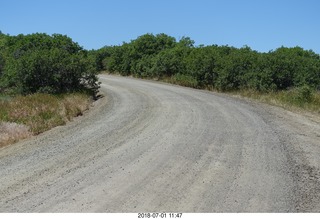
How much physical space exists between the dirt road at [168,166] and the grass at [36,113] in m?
0.66

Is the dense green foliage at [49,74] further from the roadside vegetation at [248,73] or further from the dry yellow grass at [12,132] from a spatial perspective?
the roadside vegetation at [248,73]

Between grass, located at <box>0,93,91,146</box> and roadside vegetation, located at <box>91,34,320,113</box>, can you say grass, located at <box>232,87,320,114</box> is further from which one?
grass, located at <box>0,93,91,146</box>

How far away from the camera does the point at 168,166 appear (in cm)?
859

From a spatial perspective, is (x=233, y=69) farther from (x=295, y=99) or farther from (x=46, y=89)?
(x=46, y=89)

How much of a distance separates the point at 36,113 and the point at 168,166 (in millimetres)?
9220

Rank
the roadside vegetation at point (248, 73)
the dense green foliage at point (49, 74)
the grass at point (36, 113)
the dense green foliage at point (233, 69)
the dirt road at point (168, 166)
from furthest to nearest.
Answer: the dense green foliage at point (233, 69) < the dense green foliage at point (49, 74) < the roadside vegetation at point (248, 73) < the grass at point (36, 113) < the dirt road at point (168, 166)

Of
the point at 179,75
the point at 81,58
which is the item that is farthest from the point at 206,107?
the point at 179,75

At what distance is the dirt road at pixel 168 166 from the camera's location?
21.7 ft

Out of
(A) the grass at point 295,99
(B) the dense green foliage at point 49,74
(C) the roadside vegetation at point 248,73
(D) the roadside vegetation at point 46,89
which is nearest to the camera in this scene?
(D) the roadside vegetation at point 46,89

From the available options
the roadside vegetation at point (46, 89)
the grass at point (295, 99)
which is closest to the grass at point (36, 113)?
the roadside vegetation at point (46, 89)

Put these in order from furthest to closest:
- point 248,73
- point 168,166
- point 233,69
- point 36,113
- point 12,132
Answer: point 233,69, point 248,73, point 36,113, point 12,132, point 168,166

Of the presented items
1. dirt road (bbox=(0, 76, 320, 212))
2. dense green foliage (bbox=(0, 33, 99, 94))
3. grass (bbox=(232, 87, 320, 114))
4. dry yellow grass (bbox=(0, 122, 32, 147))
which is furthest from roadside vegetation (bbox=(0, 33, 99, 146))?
grass (bbox=(232, 87, 320, 114))

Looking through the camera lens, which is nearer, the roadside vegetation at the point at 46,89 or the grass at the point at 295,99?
the roadside vegetation at the point at 46,89

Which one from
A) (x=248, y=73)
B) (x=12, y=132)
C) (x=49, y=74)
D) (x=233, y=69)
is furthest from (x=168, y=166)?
(x=233, y=69)
